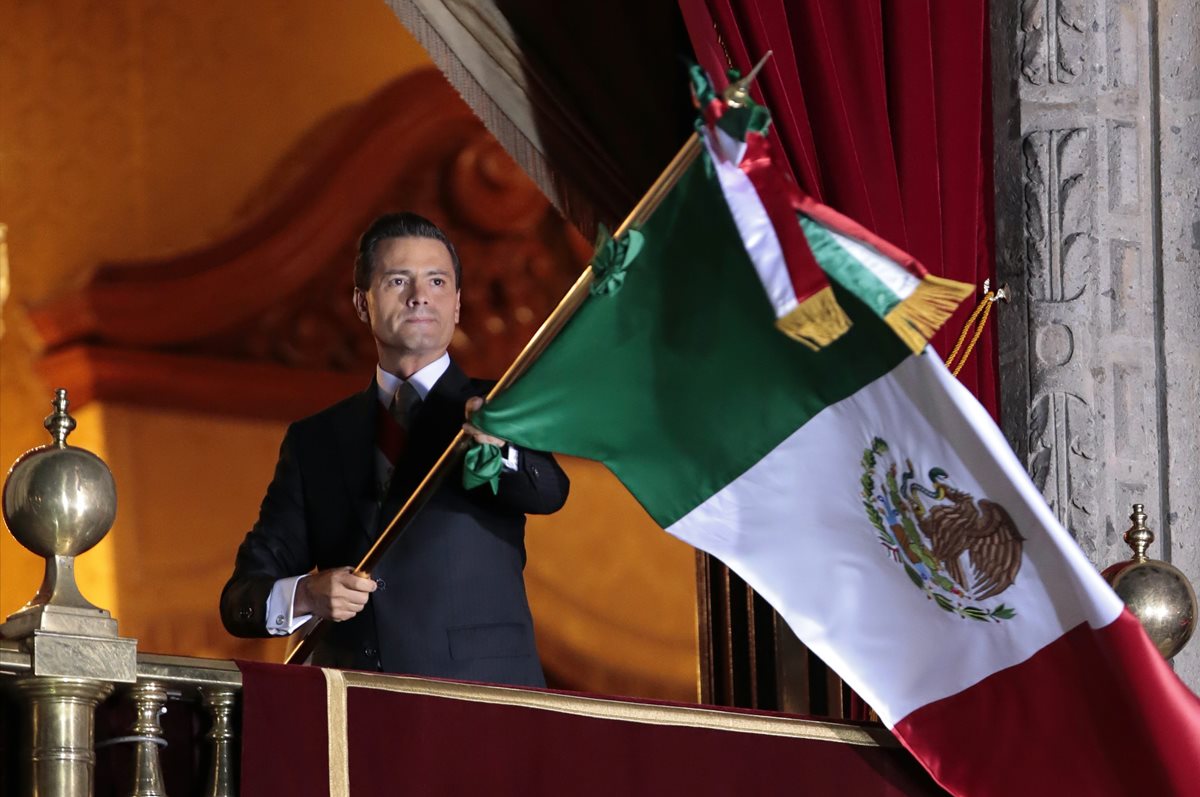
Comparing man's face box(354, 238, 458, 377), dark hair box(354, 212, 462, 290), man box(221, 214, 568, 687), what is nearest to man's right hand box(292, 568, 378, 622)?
man box(221, 214, 568, 687)

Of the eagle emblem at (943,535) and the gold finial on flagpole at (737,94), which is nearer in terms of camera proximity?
the gold finial on flagpole at (737,94)

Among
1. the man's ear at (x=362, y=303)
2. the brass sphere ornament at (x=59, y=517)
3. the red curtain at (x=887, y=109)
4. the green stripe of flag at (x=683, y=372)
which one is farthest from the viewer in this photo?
the red curtain at (x=887, y=109)

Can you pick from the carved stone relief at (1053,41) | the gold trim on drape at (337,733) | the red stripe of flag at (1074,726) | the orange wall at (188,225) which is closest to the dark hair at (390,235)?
the gold trim on drape at (337,733)

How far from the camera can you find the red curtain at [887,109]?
333cm

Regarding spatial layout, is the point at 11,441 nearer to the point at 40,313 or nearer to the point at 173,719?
the point at 40,313

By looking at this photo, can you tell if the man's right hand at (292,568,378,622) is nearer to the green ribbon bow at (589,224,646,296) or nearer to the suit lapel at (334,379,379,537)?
Result: the suit lapel at (334,379,379,537)

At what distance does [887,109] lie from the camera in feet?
11.3

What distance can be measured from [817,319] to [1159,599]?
36.1 inches

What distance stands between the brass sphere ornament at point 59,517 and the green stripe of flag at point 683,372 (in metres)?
0.51

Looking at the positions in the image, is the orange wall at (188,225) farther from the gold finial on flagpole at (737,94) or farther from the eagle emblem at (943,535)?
the gold finial on flagpole at (737,94)

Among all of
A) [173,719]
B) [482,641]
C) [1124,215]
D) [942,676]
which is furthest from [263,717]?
[1124,215]

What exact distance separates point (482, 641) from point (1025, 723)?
693mm

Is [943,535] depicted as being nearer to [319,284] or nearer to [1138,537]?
[1138,537]

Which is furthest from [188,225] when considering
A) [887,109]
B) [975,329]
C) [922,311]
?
[922,311]
